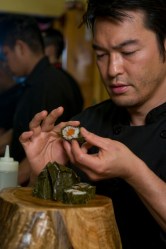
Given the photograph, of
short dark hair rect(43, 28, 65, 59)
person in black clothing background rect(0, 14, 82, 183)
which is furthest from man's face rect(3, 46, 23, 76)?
short dark hair rect(43, 28, 65, 59)

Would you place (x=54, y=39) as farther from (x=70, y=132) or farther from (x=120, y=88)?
(x=70, y=132)

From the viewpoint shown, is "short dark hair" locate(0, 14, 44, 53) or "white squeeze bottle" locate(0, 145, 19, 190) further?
"short dark hair" locate(0, 14, 44, 53)

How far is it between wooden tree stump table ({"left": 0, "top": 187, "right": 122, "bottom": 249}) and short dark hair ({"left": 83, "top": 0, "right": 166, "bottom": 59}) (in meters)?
0.73

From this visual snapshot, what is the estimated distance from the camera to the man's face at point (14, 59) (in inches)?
134

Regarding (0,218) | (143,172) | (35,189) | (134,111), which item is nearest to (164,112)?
(134,111)

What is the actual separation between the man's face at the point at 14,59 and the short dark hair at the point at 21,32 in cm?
4

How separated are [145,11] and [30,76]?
1.70 meters

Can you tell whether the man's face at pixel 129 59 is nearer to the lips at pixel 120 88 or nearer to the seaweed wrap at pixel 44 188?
the lips at pixel 120 88

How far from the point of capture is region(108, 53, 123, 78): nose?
163cm

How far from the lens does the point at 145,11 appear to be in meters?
1.67

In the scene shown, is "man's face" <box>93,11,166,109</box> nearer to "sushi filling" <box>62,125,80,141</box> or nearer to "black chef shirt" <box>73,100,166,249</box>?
"black chef shirt" <box>73,100,166,249</box>

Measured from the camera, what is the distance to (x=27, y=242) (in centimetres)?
121

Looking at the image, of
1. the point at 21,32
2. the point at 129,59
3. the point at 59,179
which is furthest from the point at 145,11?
the point at 21,32

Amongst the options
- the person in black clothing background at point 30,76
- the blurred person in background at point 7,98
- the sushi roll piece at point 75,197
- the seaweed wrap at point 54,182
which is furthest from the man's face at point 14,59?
the sushi roll piece at point 75,197
